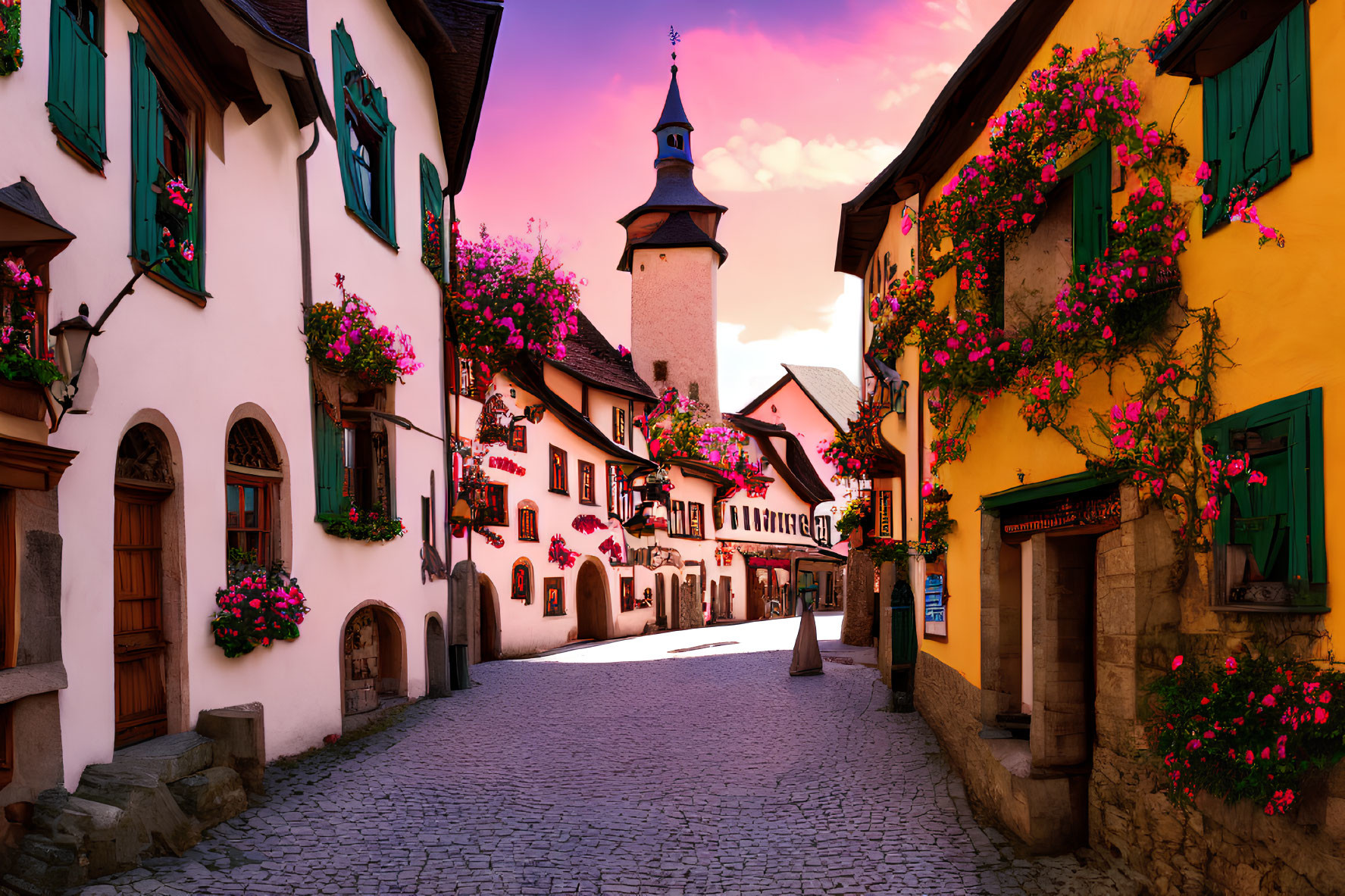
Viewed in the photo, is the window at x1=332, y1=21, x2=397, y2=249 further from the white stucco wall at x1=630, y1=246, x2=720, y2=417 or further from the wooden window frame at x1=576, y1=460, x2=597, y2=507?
the white stucco wall at x1=630, y1=246, x2=720, y2=417

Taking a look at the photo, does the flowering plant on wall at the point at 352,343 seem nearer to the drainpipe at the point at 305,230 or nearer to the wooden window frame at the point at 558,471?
the drainpipe at the point at 305,230

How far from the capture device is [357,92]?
37.3 feet

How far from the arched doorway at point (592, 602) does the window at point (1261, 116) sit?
21.6 meters

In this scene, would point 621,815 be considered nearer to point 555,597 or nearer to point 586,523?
point 555,597

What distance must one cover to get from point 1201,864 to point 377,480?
9232mm

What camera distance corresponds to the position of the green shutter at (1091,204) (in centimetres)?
654

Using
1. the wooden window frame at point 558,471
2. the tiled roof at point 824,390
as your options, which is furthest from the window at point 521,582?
the tiled roof at point 824,390

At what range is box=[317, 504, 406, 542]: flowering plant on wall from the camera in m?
10.3

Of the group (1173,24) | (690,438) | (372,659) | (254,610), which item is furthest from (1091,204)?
(690,438)

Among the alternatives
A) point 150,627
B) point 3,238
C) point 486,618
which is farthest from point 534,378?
point 3,238

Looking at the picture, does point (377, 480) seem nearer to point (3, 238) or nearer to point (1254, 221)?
point (3, 238)

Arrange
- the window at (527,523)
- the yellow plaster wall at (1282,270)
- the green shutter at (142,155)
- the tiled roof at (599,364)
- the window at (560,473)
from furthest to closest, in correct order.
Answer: the tiled roof at (599,364)
the window at (560,473)
the window at (527,523)
the green shutter at (142,155)
the yellow plaster wall at (1282,270)

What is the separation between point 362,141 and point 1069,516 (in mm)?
8846

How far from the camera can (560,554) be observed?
922 inches
